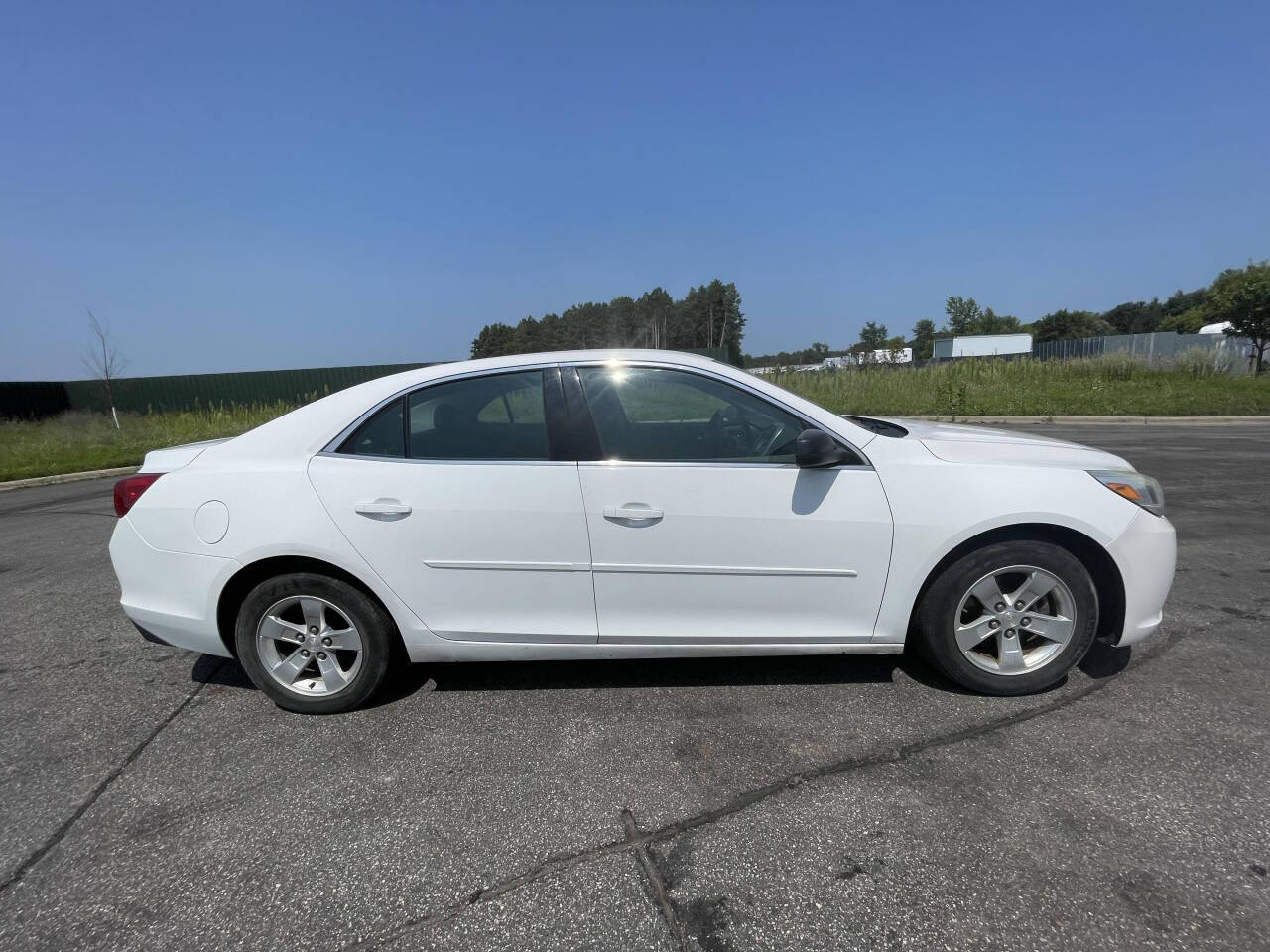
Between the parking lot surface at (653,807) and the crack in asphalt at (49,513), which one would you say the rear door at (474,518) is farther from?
the crack in asphalt at (49,513)

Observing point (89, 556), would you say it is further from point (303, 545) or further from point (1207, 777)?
point (1207, 777)

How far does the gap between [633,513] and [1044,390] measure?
2043cm

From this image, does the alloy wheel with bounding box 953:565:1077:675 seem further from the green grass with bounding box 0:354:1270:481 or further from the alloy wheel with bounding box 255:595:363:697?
the green grass with bounding box 0:354:1270:481

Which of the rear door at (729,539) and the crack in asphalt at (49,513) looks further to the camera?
the crack in asphalt at (49,513)

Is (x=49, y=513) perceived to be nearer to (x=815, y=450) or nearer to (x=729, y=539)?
(x=729, y=539)

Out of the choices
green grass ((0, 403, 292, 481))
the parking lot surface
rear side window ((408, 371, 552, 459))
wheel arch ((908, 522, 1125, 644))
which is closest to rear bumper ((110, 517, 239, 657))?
the parking lot surface

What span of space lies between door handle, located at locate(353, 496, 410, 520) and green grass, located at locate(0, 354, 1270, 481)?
43.9 feet

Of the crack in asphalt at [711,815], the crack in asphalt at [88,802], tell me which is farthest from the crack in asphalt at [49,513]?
the crack in asphalt at [711,815]

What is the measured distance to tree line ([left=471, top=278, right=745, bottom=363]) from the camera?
44.4 ft

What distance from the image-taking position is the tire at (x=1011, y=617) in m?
2.77

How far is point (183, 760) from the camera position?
8.79ft

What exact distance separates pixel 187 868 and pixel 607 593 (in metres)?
1.68

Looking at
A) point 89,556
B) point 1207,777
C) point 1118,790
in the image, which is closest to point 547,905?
point 1118,790

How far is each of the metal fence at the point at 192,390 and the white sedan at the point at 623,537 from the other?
23561mm
